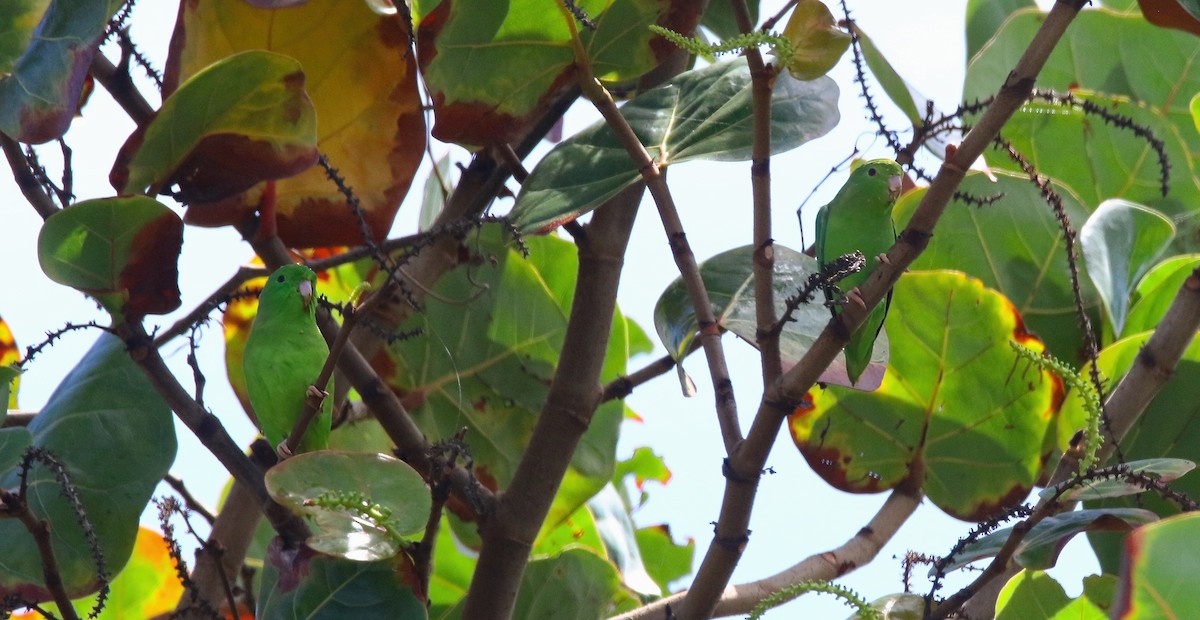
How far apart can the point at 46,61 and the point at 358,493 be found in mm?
465

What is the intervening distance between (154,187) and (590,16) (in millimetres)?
423

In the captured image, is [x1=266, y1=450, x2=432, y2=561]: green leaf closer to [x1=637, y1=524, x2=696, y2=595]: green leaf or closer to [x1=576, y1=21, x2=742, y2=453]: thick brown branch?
[x1=576, y1=21, x2=742, y2=453]: thick brown branch

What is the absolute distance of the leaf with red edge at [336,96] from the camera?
1.02 meters

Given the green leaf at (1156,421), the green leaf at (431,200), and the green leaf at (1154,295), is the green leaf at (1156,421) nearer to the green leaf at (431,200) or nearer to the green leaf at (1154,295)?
the green leaf at (1154,295)

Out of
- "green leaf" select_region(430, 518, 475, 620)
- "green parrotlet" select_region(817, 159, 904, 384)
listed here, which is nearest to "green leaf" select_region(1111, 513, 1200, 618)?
"green parrotlet" select_region(817, 159, 904, 384)

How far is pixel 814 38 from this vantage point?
73 cm

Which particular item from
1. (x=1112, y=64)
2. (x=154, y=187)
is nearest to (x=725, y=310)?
(x=154, y=187)

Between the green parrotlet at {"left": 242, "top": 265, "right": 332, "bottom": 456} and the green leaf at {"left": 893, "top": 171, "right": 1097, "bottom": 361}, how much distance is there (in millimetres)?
687

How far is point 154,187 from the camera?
3.00 feet

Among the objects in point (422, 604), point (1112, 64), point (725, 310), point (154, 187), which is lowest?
point (422, 604)

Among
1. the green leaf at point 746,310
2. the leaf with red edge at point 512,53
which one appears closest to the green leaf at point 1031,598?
the green leaf at point 746,310

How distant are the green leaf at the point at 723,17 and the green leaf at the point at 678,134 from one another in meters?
0.22

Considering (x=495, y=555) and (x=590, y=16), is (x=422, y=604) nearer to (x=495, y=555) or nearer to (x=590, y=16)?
(x=495, y=555)

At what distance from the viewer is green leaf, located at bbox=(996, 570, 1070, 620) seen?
85 centimetres
